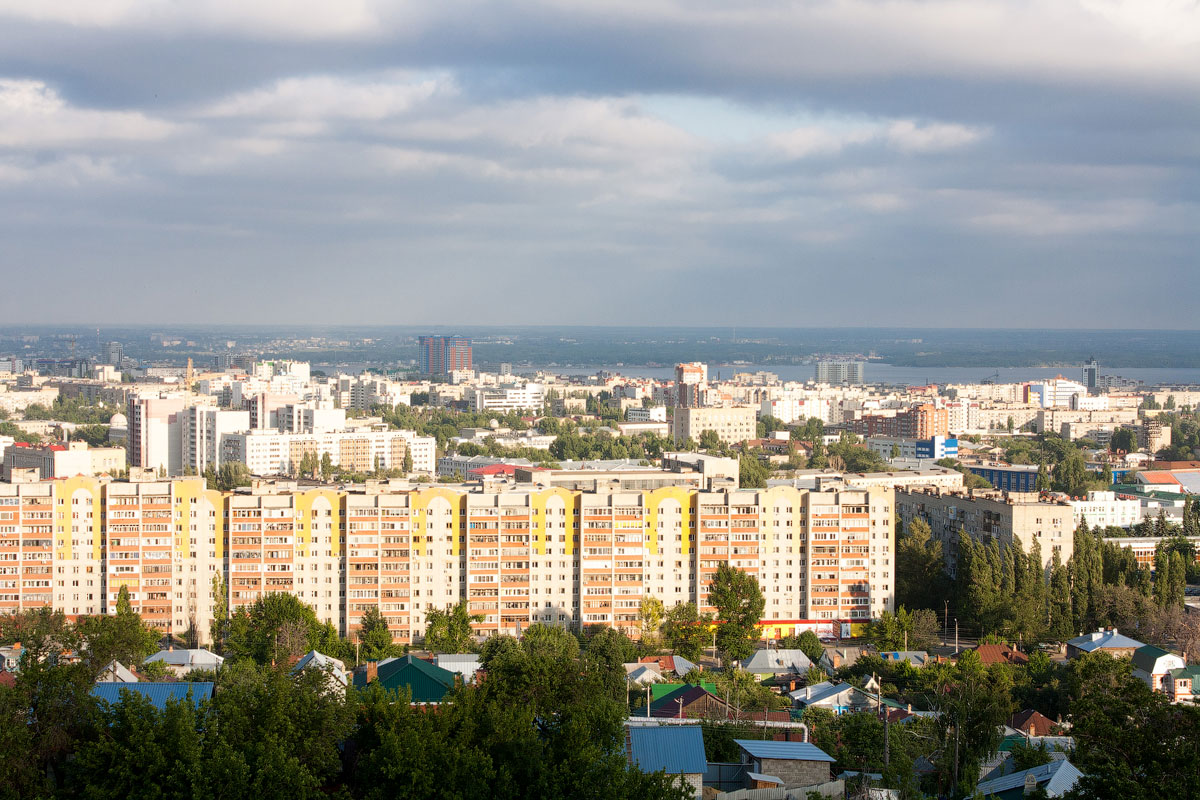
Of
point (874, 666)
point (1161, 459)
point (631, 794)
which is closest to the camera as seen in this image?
point (631, 794)

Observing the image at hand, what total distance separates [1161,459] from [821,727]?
1492 inches

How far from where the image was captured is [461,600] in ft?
63.5

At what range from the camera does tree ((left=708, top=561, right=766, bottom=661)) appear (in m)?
18.3

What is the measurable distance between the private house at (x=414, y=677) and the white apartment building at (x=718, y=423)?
114 feet

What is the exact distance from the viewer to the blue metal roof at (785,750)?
10516mm

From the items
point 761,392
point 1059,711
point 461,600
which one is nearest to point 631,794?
point 1059,711

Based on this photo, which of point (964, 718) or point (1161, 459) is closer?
point (964, 718)

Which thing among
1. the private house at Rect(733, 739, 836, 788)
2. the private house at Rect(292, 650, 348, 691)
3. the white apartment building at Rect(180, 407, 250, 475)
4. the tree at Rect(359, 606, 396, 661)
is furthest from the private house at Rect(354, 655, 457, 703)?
the white apartment building at Rect(180, 407, 250, 475)

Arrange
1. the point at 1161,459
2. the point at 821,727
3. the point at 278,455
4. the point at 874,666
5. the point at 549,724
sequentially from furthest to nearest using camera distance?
1. the point at 1161,459
2. the point at 278,455
3. the point at 874,666
4. the point at 821,727
5. the point at 549,724

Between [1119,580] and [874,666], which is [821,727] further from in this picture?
[1119,580]

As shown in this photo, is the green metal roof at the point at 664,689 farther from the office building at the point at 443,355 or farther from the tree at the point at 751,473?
the office building at the point at 443,355

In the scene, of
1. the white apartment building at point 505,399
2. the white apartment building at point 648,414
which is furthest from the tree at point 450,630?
the white apartment building at point 505,399

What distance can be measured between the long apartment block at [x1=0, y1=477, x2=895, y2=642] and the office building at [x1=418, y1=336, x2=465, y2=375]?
278ft

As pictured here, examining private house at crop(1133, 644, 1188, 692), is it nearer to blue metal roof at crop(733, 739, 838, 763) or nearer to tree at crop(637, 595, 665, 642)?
tree at crop(637, 595, 665, 642)
